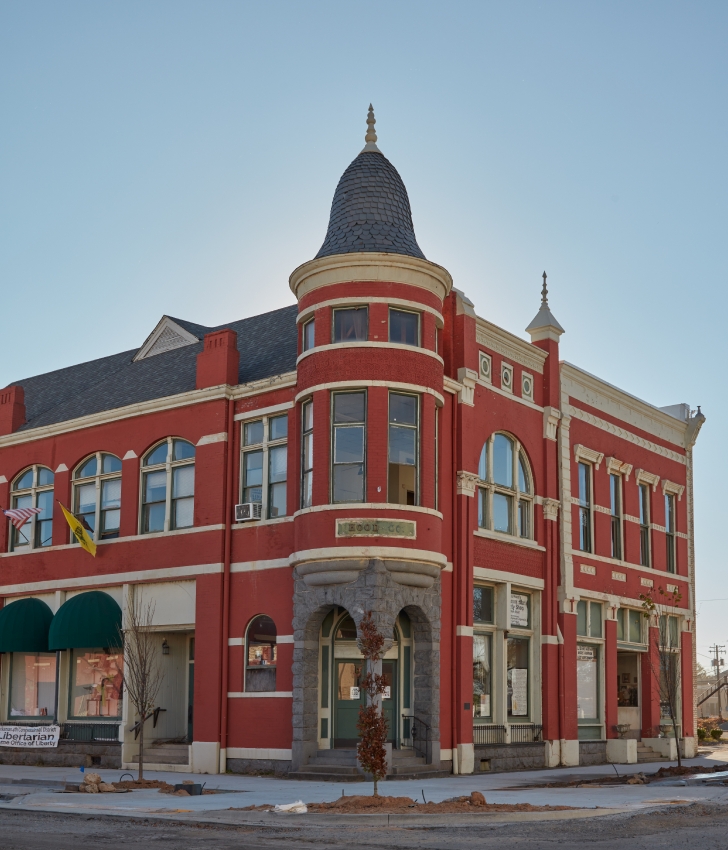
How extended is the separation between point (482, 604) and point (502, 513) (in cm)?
253

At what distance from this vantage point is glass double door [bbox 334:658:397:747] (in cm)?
2623

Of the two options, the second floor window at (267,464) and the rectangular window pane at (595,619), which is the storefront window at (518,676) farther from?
the second floor window at (267,464)

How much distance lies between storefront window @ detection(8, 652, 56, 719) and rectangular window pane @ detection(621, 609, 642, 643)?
57.1ft

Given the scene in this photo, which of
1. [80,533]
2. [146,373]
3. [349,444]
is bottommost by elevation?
[80,533]

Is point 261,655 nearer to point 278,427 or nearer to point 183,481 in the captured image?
point 183,481

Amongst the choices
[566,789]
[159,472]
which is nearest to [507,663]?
[566,789]

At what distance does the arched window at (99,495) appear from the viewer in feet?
105

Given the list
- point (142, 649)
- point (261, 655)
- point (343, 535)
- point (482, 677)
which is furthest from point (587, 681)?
point (142, 649)

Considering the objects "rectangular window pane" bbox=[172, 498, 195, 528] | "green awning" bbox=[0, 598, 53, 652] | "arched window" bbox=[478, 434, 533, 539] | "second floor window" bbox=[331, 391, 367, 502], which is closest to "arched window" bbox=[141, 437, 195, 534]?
"rectangular window pane" bbox=[172, 498, 195, 528]

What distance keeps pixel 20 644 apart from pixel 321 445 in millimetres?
11573

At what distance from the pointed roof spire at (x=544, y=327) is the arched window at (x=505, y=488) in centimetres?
361

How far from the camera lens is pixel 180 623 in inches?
1157

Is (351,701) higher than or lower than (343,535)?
lower

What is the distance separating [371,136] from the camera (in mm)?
29328
